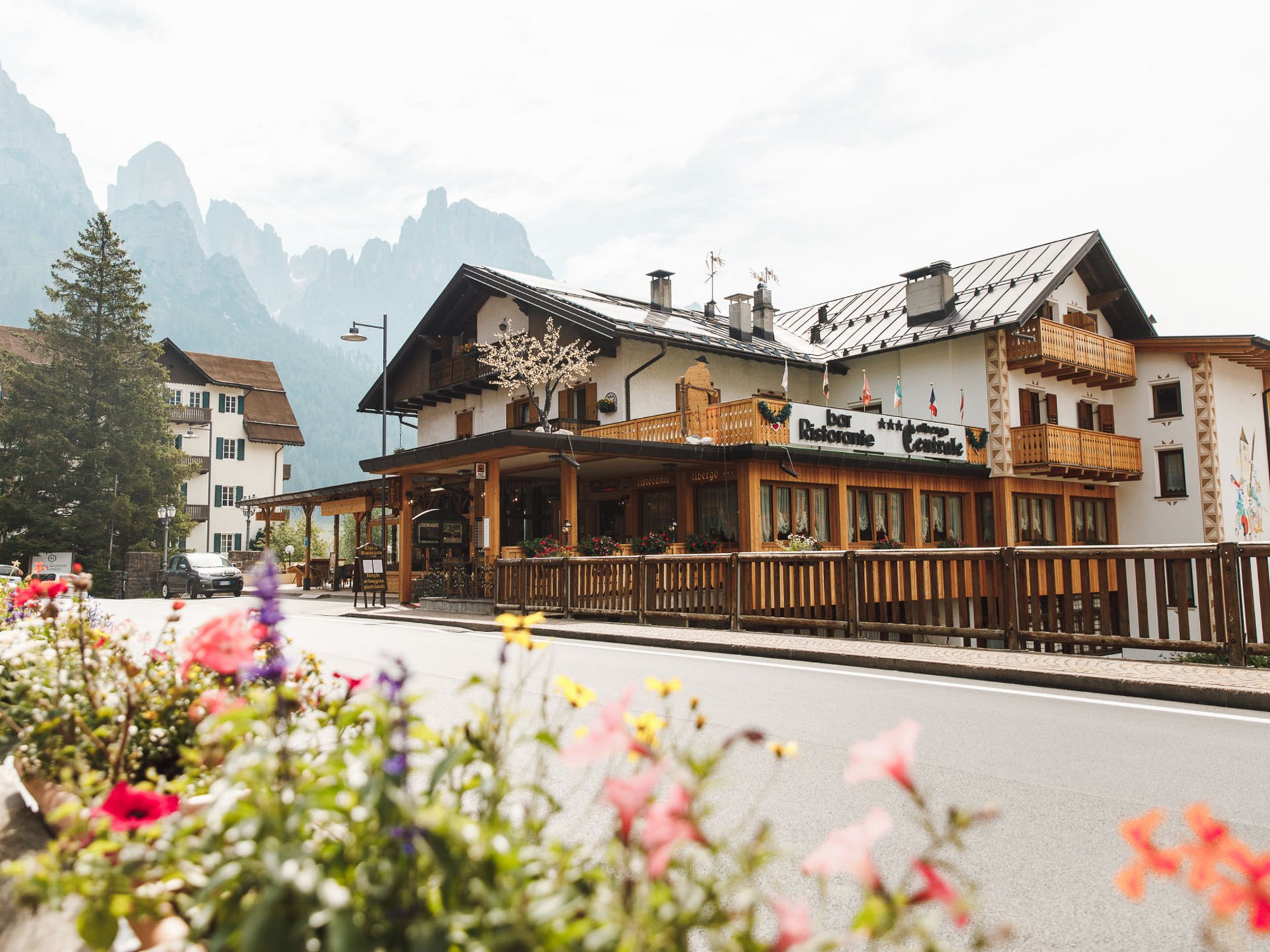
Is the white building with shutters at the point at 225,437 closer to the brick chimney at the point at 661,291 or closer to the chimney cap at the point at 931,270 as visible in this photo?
the brick chimney at the point at 661,291

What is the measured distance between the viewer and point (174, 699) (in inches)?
143

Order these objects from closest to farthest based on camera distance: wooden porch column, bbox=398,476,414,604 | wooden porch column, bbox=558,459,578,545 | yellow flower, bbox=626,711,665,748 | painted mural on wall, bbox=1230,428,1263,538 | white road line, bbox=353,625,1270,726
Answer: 1. yellow flower, bbox=626,711,665,748
2. white road line, bbox=353,625,1270,726
3. wooden porch column, bbox=558,459,578,545
4. wooden porch column, bbox=398,476,414,604
5. painted mural on wall, bbox=1230,428,1263,538

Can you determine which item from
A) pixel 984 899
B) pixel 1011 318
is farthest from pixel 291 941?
pixel 1011 318

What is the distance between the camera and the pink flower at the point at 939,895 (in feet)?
4.30

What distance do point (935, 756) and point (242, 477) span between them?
67162 millimetres

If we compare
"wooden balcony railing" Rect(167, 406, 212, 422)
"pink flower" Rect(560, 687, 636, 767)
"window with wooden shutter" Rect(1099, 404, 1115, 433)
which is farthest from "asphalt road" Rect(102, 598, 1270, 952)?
"wooden balcony railing" Rect(167, 406, 212, 422)

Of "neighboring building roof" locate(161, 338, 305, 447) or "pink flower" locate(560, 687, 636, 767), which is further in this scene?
"neighboring building roof" locate(161, 338, 305, 447)

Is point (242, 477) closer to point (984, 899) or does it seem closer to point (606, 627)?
point (606, 627)

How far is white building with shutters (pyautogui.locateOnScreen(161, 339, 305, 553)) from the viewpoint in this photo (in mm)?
64812

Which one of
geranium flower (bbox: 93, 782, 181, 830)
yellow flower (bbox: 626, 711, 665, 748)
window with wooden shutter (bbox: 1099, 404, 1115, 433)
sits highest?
window with wooden shutter (bbox: 1099, 404, 1115, 433)

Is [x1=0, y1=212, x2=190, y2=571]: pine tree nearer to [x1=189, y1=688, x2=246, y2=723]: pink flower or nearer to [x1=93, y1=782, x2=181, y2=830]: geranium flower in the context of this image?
[x1=189, y1=688, x2=246, y2=723]: pink flower

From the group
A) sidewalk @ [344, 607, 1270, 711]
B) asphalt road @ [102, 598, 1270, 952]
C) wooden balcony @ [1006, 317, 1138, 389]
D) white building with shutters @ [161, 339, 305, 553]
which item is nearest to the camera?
asphalt road @ [102, 598, 1270, 952]

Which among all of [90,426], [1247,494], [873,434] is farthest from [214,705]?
[90,426]

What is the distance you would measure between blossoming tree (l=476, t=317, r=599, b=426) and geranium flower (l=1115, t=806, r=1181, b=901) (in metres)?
24.6
